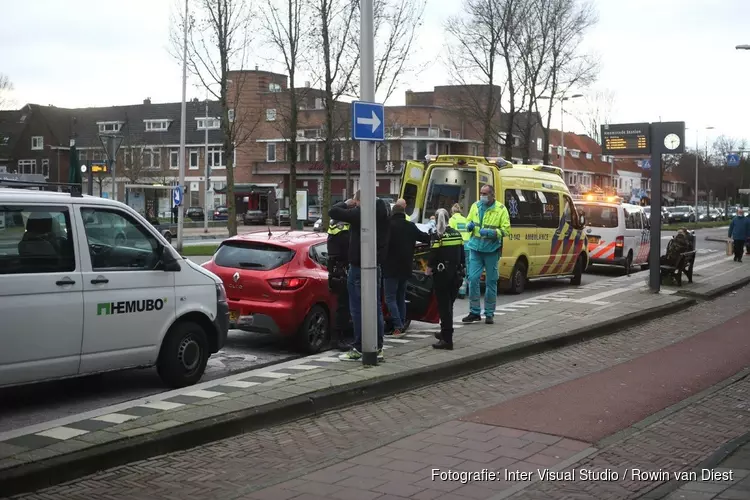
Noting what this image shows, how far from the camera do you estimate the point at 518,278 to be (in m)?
18.3

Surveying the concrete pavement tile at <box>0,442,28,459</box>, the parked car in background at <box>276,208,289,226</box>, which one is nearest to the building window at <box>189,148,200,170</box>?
the parked car in background at <box>276,208,289,226</box>

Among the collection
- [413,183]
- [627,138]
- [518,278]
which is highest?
[627,138]

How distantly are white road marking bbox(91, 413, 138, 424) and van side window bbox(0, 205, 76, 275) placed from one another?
1.28 metres

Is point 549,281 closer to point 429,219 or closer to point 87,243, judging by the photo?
point 429,219

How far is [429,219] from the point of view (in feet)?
55.9

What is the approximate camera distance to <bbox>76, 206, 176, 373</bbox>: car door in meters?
7.59

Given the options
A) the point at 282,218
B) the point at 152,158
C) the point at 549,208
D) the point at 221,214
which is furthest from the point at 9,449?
the point at 152,158

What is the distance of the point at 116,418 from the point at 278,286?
146 inches

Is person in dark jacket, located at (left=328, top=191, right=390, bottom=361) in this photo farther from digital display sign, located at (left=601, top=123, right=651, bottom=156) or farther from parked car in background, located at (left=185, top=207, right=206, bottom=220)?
parked car in background, located at (left=185, top=207, right=206, bottom=220)

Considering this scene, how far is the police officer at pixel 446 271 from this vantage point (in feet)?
33.8

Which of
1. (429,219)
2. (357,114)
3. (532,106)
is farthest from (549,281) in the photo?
(532,106)

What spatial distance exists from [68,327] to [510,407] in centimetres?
392

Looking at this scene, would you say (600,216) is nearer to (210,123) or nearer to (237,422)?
(237,422)

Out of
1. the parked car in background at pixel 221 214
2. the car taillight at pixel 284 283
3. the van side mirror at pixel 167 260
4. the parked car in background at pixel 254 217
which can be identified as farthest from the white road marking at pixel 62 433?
the parked car in background at pixel 221 214
